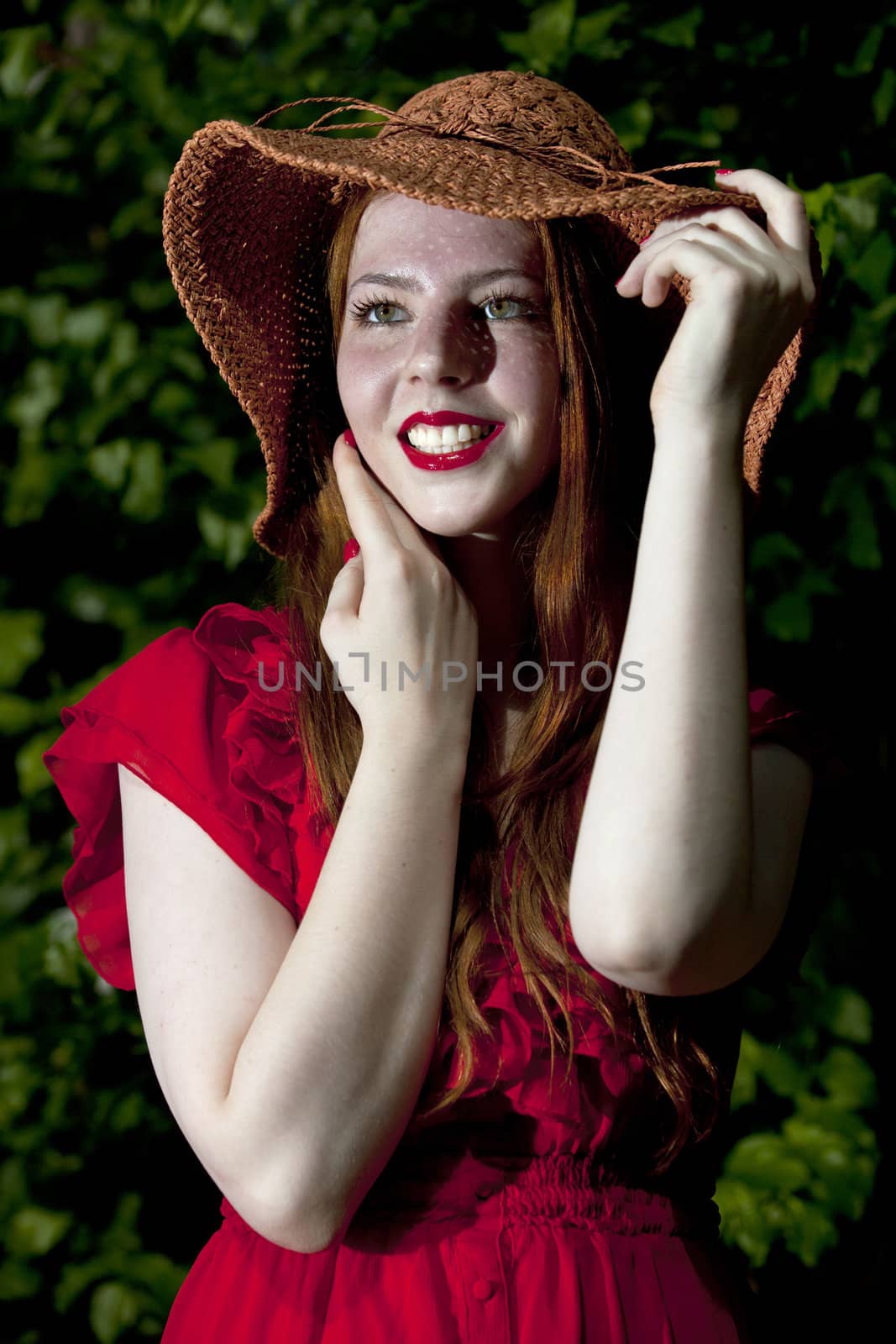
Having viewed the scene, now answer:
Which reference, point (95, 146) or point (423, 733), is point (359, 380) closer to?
point (423, 733)

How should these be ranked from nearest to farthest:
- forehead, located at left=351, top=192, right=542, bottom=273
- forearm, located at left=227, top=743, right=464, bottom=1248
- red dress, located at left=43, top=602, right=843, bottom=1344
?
forearm, located at left=227, top=743, right=464, bottom=1248 < red dress, located at left=43, top=602, right=843, bottom=1344 < forehead, located at left=351, top=192, right=542, bottom=273

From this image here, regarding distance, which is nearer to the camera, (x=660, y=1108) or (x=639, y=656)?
(x=639, y=656)

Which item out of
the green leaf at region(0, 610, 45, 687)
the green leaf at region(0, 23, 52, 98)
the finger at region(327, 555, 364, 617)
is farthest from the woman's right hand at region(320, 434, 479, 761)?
the green leaf at region(0, 23, 52, 98)

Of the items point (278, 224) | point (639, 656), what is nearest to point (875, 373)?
point (278, 224)

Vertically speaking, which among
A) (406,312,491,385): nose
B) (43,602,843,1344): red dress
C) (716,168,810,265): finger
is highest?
(716,168,810,265): finger

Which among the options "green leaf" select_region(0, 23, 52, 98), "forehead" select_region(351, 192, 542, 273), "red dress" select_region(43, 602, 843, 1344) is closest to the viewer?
"red dress" select_region(43, 602, 843, 1344)

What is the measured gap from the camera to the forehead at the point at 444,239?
55.4 inches

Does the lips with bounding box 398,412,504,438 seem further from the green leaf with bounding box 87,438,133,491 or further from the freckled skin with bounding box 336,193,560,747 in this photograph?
the green leaf with bounding box 87,438,133,491

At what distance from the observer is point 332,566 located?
5.49ft

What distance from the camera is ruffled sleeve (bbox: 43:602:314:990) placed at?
4.50ft

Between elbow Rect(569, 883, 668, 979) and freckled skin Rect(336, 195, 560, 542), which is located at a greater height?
freckled skin Rect(336, 195, 560, 542)

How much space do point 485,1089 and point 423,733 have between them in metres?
0.37

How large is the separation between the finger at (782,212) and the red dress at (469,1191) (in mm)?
516

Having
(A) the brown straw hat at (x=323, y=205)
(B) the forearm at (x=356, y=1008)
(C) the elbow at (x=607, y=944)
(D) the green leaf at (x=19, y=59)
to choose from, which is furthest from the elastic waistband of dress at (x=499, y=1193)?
(D) the green leaf at (x=19, y=59)
